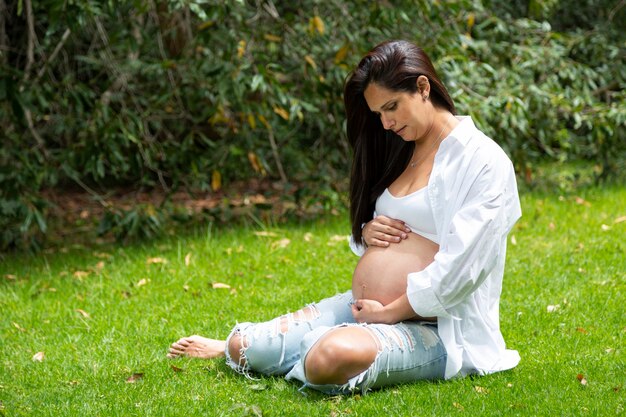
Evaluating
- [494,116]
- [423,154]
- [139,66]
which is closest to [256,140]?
[139,66]

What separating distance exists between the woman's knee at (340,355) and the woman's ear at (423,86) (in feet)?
3.00

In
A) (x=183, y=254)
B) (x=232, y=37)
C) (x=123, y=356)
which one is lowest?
(x=183, y=254)

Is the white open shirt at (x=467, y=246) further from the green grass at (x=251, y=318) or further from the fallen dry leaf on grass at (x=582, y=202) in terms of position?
the fallen dry leaf on grass at (x=582, y=202)

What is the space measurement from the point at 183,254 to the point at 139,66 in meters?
1.87

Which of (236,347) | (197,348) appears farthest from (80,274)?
(236,347)

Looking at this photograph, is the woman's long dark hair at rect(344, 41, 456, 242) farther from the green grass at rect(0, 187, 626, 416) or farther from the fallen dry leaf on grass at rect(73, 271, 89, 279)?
the fallen dry leaf on grass at rect(73, 271, 89, 279)

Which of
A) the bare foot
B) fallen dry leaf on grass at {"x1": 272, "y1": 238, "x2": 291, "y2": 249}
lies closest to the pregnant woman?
the bare foot

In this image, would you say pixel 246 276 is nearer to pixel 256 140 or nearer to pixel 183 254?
pixel 183 254

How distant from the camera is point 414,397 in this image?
3.43 metres

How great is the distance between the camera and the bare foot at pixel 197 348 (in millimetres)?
4043

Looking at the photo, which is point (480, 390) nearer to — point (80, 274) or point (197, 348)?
point (197, 348)

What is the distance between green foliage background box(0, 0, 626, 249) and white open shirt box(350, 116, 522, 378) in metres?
2.70

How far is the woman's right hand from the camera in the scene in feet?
11.8

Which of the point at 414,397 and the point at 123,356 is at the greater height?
the point at 414,397
